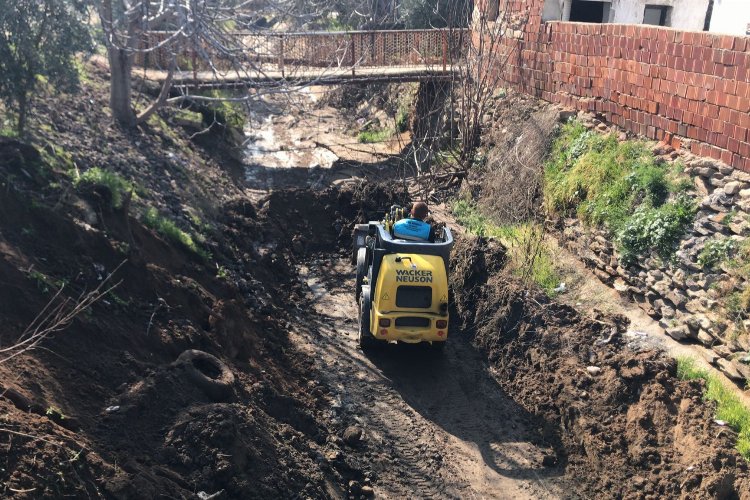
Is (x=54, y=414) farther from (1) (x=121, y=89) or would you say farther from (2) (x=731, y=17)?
(2) (x=731, y=17)

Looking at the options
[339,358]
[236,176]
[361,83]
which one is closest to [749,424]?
[339,358]

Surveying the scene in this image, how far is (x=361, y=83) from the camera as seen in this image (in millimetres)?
21141

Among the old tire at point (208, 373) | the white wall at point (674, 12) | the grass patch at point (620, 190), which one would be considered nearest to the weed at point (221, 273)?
the old tire at point (208, 373)

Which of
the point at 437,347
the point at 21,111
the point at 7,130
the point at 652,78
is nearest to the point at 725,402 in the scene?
the point at 437,347

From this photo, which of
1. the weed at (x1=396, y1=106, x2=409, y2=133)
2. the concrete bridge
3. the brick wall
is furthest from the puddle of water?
the brick wall

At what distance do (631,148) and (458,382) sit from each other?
537 centimetres

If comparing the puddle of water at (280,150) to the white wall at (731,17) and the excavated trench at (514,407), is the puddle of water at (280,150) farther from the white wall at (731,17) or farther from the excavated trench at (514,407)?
the white wall at (731,17)

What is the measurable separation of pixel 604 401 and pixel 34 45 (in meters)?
10.3

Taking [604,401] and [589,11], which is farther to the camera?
[589,11]

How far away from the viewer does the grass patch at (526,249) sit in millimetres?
11844

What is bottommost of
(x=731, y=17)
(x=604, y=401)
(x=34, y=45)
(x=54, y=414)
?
(x=604, y=401)

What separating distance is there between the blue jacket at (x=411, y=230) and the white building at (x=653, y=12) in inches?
343

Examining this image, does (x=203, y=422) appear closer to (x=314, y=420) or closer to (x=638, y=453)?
(x=314, y=420)

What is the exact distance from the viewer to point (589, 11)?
20.7 m
